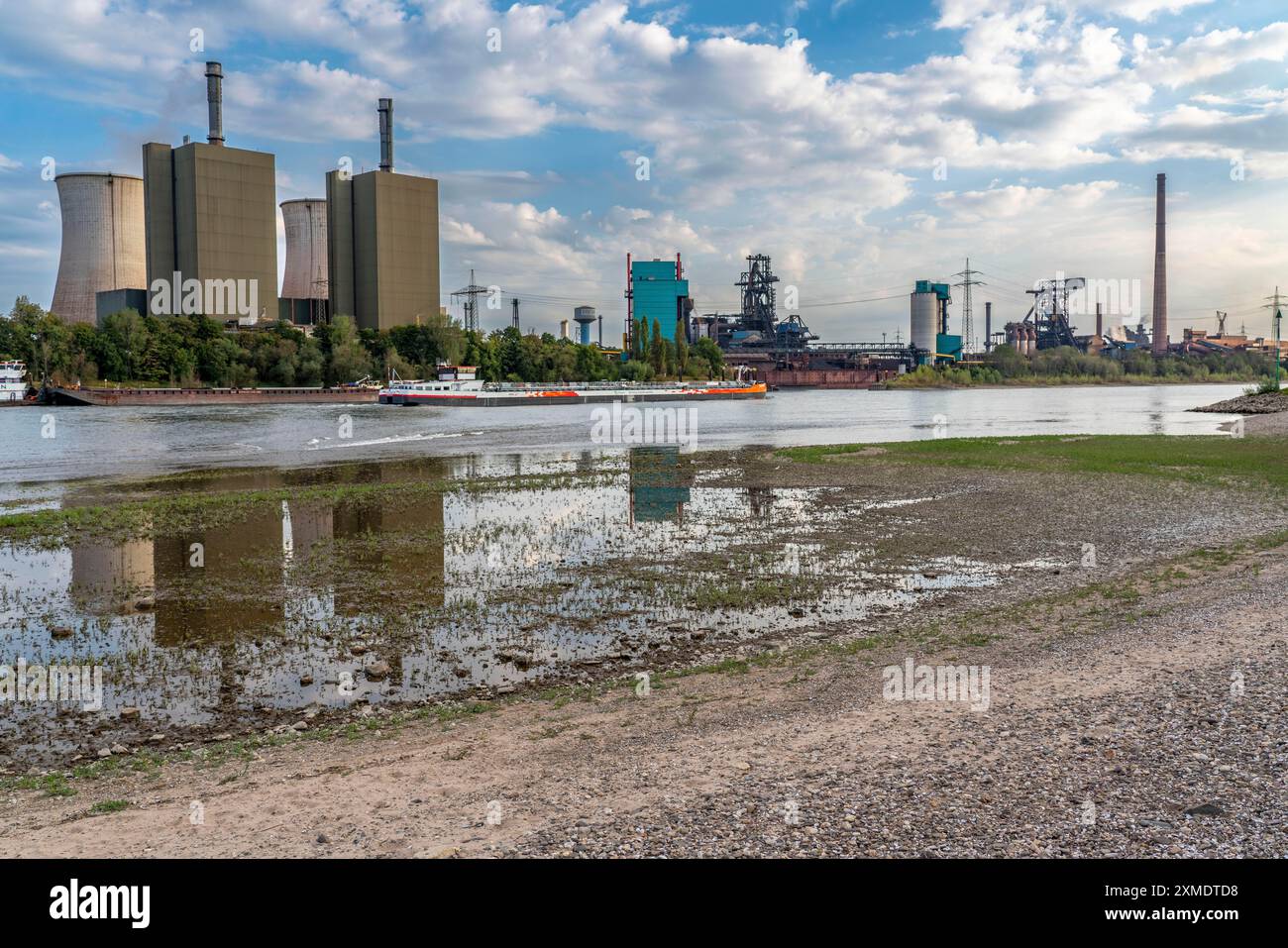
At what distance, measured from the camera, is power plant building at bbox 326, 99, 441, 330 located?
151375 millimetres

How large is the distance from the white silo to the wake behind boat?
47530 millimetres

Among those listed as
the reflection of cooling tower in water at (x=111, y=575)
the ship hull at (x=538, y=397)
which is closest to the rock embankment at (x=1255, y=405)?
the ship hull at (x=538, y=397)

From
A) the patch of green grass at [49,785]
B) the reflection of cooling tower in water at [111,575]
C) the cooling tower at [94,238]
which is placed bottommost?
the patch of green grass at [49,785]

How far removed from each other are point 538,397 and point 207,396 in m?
41.4

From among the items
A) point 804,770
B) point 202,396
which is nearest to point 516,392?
point 202,396

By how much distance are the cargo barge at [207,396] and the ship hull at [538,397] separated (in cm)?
1419

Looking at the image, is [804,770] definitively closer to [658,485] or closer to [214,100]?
[658,485]

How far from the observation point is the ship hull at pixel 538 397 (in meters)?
107

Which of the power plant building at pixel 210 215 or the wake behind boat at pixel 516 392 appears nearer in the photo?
the wake behind boat at pixel 516 392

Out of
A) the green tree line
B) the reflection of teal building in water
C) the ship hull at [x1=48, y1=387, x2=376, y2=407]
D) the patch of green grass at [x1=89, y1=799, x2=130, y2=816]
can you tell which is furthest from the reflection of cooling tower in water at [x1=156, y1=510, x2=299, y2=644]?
the green tree line

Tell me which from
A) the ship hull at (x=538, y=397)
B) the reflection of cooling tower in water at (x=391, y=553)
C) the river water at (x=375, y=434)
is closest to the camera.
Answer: the reflection of cooling tower in water at (x=391, y=553)

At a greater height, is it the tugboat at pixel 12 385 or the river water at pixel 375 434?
the tugboat at pixel 12 385

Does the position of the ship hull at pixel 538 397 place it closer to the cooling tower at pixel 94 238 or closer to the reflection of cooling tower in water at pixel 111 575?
the cooling tower at pixel 94 238

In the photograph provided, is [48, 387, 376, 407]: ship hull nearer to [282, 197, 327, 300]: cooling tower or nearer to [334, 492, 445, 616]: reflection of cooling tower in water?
[282, 197, 327, 300]: cooling tower
